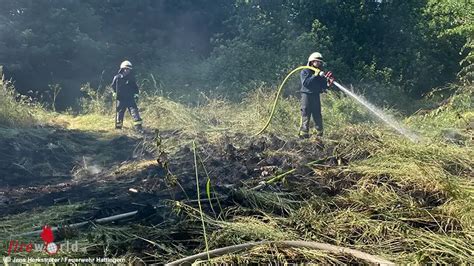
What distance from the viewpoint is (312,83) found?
24.7 ft

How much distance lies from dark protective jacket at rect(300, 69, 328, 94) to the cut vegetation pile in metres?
0.73

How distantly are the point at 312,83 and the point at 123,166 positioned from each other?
2982 millimetres

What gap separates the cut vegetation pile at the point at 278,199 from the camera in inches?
142

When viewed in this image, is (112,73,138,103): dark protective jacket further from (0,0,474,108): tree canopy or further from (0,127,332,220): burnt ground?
(0,0,474,108): tree canopy

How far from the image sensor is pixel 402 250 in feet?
11.5

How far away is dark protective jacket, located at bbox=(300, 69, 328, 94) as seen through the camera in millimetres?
7508

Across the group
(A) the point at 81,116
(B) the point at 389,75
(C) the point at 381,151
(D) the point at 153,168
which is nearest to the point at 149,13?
(A) the point at 81,116

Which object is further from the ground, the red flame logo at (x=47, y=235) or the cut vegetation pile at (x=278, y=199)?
the red flame logo at (x=47, y=235)

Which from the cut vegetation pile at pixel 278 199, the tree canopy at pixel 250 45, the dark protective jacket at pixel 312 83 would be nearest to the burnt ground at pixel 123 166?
the cut vegetation pile at pixel 278 199

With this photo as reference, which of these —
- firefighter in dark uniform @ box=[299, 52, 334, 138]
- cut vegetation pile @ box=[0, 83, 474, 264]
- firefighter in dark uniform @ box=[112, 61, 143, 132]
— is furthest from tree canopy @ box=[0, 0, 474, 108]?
cut vegetation pile @ box=[0, 83, 474, 264]

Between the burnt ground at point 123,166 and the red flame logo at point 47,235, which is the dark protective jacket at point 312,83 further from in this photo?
the red flame logo at point 47,235

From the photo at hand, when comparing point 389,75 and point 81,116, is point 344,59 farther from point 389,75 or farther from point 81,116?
point 81,116

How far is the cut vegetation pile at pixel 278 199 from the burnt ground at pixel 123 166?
3 cm

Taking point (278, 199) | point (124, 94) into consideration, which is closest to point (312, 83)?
point (278, 199)
